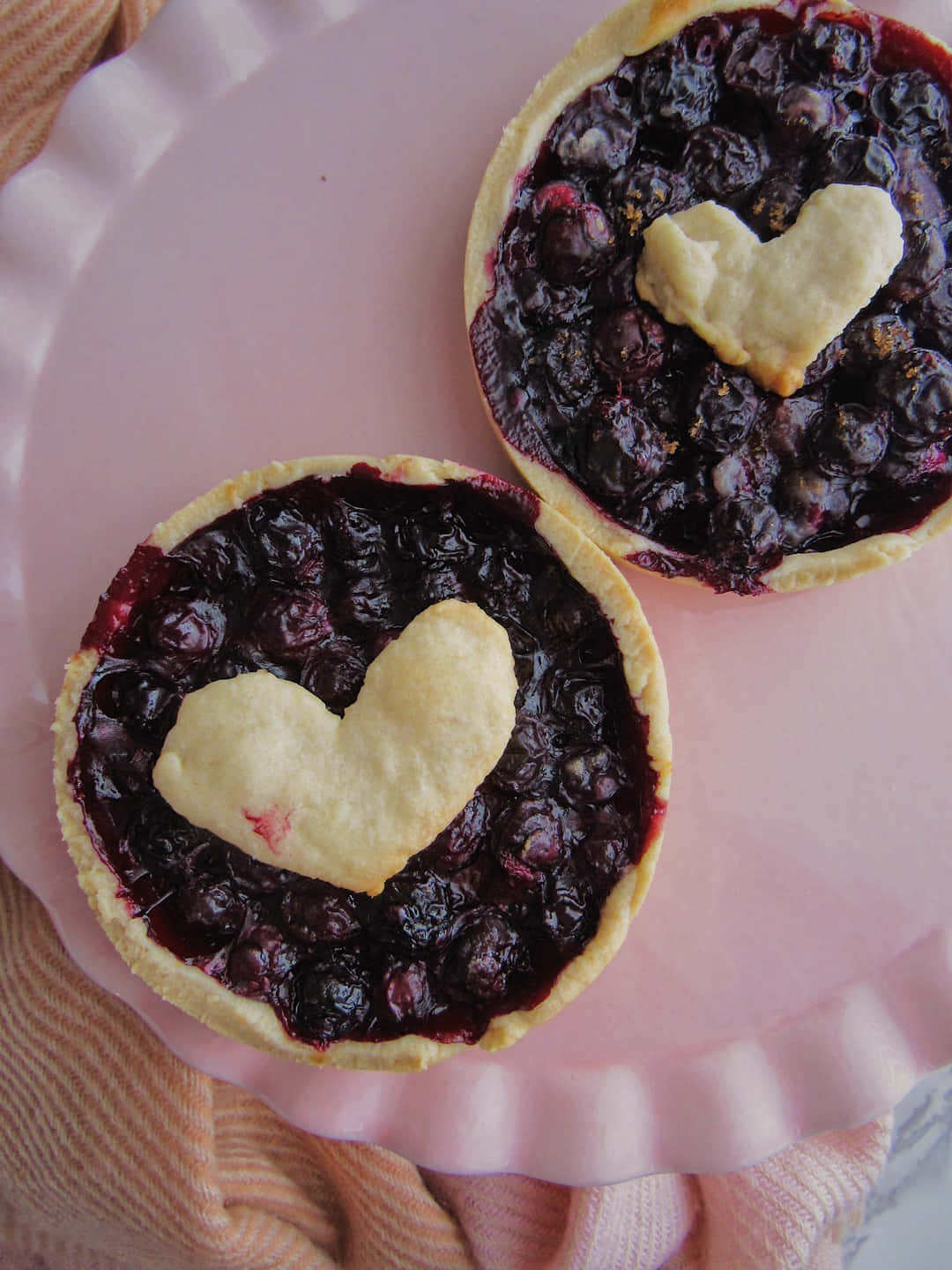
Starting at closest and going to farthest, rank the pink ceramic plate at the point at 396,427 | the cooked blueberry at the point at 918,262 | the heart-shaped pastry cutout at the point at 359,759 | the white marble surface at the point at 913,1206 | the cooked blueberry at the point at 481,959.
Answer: the heart-shaped pastry cutout at the point at 359,759 → the cooked blueberry at the point at 481,959 → the cooked blueberry at the point at 918,262 → the pink ceramic plate at the point at 396,427 → the white marble surface at the point at 913,1206

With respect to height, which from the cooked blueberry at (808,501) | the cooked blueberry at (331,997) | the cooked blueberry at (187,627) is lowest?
the cooked blueberry at (331,997)

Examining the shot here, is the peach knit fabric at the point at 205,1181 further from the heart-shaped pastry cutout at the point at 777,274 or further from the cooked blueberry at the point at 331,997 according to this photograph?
the heart-shaped pastry cutout at the point at 777,274

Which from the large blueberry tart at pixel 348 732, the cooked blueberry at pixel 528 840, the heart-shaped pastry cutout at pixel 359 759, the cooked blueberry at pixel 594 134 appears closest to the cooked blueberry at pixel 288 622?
the large blueberry tart at pixel 348 732

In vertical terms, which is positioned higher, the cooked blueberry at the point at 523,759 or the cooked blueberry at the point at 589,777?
the cooked blueberry at the point at 523,759

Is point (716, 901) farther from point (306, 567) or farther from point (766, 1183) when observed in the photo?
point (306, 567)

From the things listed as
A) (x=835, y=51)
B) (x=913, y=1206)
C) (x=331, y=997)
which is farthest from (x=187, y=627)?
(x=913, y=1206)

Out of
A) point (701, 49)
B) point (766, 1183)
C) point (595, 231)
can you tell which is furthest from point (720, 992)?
point (701, 49)

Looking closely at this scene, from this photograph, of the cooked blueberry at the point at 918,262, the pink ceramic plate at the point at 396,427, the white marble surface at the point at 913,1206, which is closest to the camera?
the cooked blueberry at the point at 918,262

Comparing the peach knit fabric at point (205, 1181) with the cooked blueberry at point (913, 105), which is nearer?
the cooked blueberry at point (913, 105)
